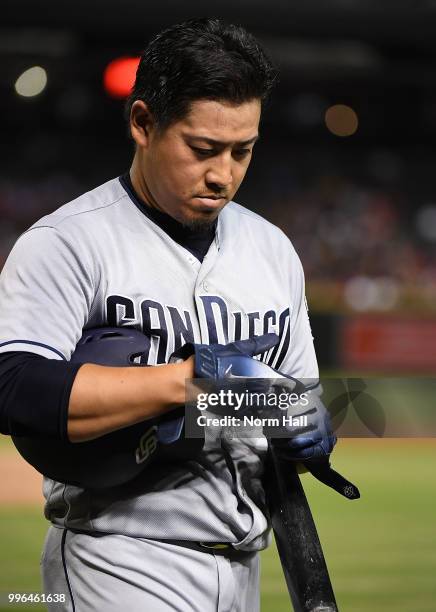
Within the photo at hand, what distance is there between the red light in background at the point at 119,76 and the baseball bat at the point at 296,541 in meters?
8.12

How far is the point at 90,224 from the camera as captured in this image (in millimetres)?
2330

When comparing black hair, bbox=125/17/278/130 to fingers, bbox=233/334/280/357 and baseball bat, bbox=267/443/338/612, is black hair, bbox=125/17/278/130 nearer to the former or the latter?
fingers, bbox=233/334/280/357

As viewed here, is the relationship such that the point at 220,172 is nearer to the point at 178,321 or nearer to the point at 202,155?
the point at 202,155

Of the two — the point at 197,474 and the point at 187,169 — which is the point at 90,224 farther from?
the point at 197,474

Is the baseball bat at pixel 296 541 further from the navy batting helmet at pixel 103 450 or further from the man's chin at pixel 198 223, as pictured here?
the man's chin at pixel 198 223

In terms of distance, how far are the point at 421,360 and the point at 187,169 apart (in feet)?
43.7

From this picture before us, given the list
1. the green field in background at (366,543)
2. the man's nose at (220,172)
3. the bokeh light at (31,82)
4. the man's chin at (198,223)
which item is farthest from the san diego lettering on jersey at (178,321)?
the bokeh light at (31,82)

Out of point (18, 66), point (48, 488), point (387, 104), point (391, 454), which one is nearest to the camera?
point (48, 488)

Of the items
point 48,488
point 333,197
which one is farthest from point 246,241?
point 333,197

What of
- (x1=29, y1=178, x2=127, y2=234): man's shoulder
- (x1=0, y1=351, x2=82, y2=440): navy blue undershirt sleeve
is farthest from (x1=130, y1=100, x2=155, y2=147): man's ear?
(x1=0, y1=351, x2=82, y2=440): navy blue undershirt sleeve

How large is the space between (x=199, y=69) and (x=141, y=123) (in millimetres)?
238

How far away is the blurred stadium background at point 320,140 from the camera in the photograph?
16203 millimetres

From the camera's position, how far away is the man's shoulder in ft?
7.52

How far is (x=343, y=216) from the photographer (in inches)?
870
